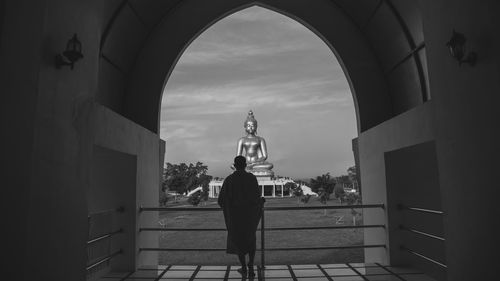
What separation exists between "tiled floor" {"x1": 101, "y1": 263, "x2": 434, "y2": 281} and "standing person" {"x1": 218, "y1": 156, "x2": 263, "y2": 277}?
1.29 ft

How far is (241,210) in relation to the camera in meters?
3.50

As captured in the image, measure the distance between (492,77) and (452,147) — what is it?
0.64 m

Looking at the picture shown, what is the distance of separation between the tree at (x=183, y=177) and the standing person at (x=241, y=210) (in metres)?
30.2

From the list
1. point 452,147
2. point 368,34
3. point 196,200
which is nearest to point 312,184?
point 196,200

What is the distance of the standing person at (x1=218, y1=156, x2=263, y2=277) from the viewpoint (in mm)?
3482

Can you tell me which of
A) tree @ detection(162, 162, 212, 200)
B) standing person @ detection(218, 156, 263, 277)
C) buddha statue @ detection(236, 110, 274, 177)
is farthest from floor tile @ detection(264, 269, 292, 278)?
tree @ detection(162, 162, 212, 200)

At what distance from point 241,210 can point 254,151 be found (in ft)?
43.6

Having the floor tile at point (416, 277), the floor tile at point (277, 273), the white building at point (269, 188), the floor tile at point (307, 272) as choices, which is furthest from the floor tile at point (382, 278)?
the white building at point (269, 188)

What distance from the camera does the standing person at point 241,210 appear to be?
11.4ft

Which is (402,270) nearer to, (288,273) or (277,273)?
(288,273)

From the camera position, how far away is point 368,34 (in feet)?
17.3

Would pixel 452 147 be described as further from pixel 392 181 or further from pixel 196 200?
pixel 196 200

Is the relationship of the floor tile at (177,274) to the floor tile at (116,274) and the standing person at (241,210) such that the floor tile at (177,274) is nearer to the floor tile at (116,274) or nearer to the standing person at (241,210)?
the floor tile at (116,274)

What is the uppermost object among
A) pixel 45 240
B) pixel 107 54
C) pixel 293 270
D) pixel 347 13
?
pixel 347 13
